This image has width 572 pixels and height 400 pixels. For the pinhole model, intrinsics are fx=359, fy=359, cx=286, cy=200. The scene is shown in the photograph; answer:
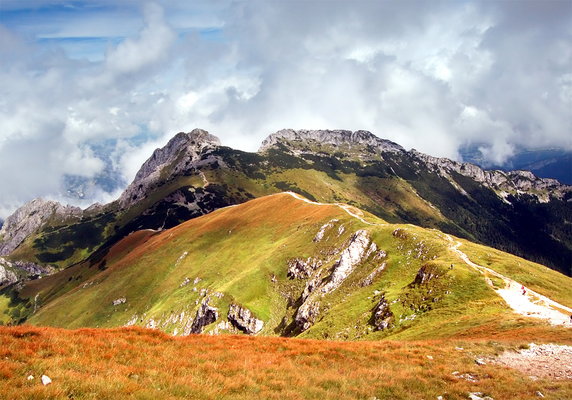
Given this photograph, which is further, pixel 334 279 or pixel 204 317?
pixel 204 317

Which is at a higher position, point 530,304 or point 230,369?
point 230,369

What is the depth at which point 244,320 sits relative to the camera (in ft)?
271

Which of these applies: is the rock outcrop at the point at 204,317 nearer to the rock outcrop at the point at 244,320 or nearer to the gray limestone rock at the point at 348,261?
the rock outcrop at the point at 244,320

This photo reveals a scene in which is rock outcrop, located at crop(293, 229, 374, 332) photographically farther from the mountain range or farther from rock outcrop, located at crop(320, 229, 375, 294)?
the mountain range

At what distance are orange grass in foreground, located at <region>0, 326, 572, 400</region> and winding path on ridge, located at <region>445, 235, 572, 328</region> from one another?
15.0 meters

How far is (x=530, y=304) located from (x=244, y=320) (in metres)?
57.7

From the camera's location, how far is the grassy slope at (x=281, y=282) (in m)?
44.8

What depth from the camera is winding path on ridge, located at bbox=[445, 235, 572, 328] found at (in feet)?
118

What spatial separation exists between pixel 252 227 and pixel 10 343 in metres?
122

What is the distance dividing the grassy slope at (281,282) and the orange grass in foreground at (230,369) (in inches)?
622

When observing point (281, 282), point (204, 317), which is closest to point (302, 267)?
point (281, 282)

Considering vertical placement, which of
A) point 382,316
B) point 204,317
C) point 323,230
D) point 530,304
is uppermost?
point 323,230

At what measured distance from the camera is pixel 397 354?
24062 mm

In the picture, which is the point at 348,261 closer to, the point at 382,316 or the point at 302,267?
the point at 302,267
